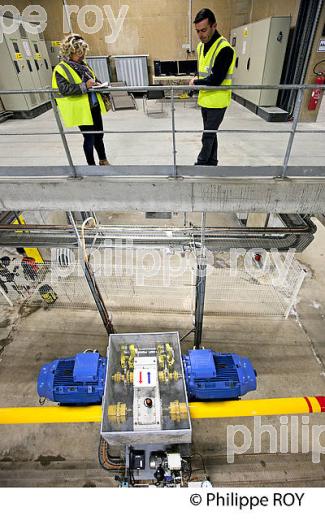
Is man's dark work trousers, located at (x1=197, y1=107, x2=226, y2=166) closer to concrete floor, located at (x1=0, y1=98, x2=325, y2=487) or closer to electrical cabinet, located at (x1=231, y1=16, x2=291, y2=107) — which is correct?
concrete floor, located at (x1=0, y1=98, x2=325, y2=487)

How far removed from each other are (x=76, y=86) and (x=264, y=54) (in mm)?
4336

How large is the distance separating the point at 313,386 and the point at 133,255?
4.47 meters

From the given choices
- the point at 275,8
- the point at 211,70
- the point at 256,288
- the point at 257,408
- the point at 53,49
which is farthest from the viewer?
the point at 53,49

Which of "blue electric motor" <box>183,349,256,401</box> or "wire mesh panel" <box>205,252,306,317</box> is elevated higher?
"blue electric motor" <box>183,349,256,401</box>

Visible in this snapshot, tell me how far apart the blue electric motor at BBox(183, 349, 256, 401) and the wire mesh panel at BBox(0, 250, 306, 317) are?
223 cm

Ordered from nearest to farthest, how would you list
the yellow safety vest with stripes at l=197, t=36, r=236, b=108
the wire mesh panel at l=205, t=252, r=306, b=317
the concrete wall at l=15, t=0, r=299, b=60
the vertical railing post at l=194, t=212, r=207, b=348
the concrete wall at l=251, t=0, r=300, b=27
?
the yellow safety vest with stripes at l=197, t=36, r=236, b=108
the vertical railing post at l=194, t=212, r=207, b=348
the concrete wall at l=251, t=0, r=300, b=27
the wire mesh panel at l=205, t=252, r=306, b=317
the concrete wall at l=15, t=0, r=299, b=60

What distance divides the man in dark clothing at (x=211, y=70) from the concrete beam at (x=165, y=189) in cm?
42

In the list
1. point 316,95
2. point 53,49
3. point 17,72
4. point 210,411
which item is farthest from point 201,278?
point 53,49

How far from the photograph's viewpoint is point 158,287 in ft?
19.4

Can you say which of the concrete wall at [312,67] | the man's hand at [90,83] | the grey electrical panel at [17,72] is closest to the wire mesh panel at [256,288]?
the concrete wall at [312,67]

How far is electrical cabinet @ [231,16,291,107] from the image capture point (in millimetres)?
4922

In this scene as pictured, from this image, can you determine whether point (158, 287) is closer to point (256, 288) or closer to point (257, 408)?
point (256, 288)

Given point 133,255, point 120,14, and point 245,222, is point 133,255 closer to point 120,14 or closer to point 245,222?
point 245,222

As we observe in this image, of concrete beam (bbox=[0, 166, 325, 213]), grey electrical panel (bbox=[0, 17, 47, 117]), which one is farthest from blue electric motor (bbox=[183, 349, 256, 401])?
grey electrical panel (bbox=[0, 17, 47, 117])
